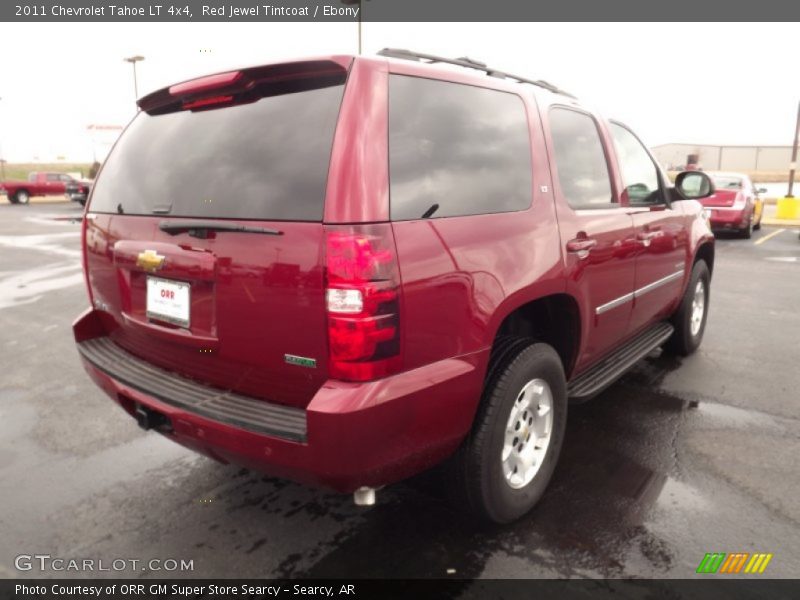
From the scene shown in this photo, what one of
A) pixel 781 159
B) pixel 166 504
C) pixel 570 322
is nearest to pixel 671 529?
pixel 570 322

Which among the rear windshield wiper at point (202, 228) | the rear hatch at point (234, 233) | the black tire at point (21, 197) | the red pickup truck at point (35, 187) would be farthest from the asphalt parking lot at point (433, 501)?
the black tire at point (21, 197)

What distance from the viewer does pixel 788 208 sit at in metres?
19.5

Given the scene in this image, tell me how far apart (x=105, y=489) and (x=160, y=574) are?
862 millimetres

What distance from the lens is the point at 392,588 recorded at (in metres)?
2.28

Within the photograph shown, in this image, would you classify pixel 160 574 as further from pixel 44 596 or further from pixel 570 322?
pixel 570 322

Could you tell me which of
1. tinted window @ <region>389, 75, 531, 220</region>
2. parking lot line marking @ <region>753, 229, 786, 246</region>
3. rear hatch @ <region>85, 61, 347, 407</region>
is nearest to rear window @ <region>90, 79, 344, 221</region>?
rear hatch @ <region>85, 61, 347, 407</region>

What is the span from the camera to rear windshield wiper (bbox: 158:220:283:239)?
81.0 inches

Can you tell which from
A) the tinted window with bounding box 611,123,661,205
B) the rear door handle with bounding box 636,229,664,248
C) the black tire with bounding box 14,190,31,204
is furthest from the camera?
the black tire with bounding box 14,190,31,204

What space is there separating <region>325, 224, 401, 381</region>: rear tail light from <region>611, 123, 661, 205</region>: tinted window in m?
2.31

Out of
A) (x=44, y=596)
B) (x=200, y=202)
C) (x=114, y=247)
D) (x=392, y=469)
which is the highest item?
(x=200, y=202)

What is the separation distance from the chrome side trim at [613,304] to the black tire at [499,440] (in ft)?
1.89

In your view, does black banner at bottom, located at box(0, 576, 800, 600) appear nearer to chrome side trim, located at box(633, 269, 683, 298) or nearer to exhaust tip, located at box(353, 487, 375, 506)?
exhaust tip, located at box(353, 487, 375, 506)

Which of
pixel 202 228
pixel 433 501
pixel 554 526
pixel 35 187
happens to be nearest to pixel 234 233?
pixel 202 228

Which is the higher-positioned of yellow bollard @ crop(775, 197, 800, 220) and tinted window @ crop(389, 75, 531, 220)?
tinted window @ crop(389, 75, 531, 220)
